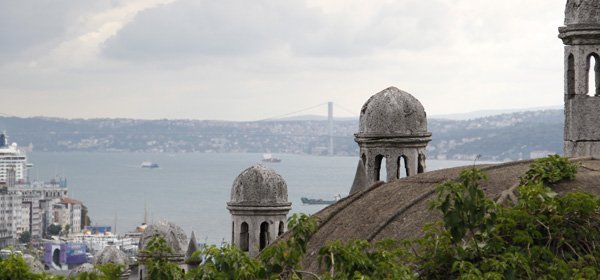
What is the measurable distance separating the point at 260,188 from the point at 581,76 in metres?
5.85

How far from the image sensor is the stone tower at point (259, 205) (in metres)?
21.7

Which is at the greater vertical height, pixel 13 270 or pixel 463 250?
pixel 463 250

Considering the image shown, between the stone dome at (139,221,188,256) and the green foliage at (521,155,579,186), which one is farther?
the stone dome at (139,221,188,256)

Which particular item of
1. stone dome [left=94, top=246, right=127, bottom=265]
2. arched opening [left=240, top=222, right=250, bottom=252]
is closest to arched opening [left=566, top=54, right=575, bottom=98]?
arched opening [left=240, top=222, right=250, bottom=252]

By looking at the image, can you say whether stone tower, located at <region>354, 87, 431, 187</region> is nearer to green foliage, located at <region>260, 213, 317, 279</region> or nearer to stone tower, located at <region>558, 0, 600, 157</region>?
stone tower, located at <region>558, 0, 600, 157</region>

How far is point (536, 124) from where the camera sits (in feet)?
492

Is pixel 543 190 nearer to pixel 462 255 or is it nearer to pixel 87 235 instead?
pixel 462 255

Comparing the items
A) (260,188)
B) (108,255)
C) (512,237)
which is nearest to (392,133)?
(260,188)

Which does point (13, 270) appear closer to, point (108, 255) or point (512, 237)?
point (512, 237)

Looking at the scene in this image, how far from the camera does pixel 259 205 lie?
71.9 ft

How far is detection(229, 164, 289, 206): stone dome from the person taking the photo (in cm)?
2167

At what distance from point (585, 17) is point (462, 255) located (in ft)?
24.1

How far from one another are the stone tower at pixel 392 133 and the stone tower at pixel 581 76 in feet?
7.63

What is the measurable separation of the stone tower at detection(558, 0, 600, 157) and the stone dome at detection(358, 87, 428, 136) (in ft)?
7.64
